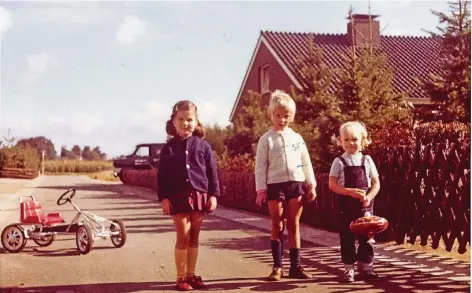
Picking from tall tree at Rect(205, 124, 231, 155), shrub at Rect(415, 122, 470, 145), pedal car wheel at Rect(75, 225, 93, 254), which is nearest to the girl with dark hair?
pedal car wheel at Rect(75, 225, 93, 254)

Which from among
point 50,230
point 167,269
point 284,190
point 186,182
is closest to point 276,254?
point 284,190

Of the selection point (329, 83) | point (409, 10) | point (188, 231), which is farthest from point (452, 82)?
point (188, 231)

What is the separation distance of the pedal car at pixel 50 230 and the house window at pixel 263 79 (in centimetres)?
1818

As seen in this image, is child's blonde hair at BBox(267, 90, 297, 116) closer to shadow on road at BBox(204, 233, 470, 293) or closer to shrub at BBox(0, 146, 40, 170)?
shadow on road at BBox(204, 233, 470, 293)

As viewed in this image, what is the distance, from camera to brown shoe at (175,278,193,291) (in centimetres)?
505

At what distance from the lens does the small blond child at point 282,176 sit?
5.45 m

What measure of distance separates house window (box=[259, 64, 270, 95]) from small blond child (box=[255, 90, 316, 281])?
793 inches

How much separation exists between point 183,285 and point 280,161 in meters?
1.35

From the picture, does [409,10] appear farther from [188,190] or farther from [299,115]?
[299,115]

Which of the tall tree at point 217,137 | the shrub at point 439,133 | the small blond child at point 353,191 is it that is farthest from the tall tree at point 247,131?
the small blond child at point 353,191

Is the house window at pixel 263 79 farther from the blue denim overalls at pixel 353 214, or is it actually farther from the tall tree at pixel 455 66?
the blue denim overalls at pixel 353 214

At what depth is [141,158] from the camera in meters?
30.7

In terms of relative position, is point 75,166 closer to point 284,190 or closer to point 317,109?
point 317,109

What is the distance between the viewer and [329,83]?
1526 cm
